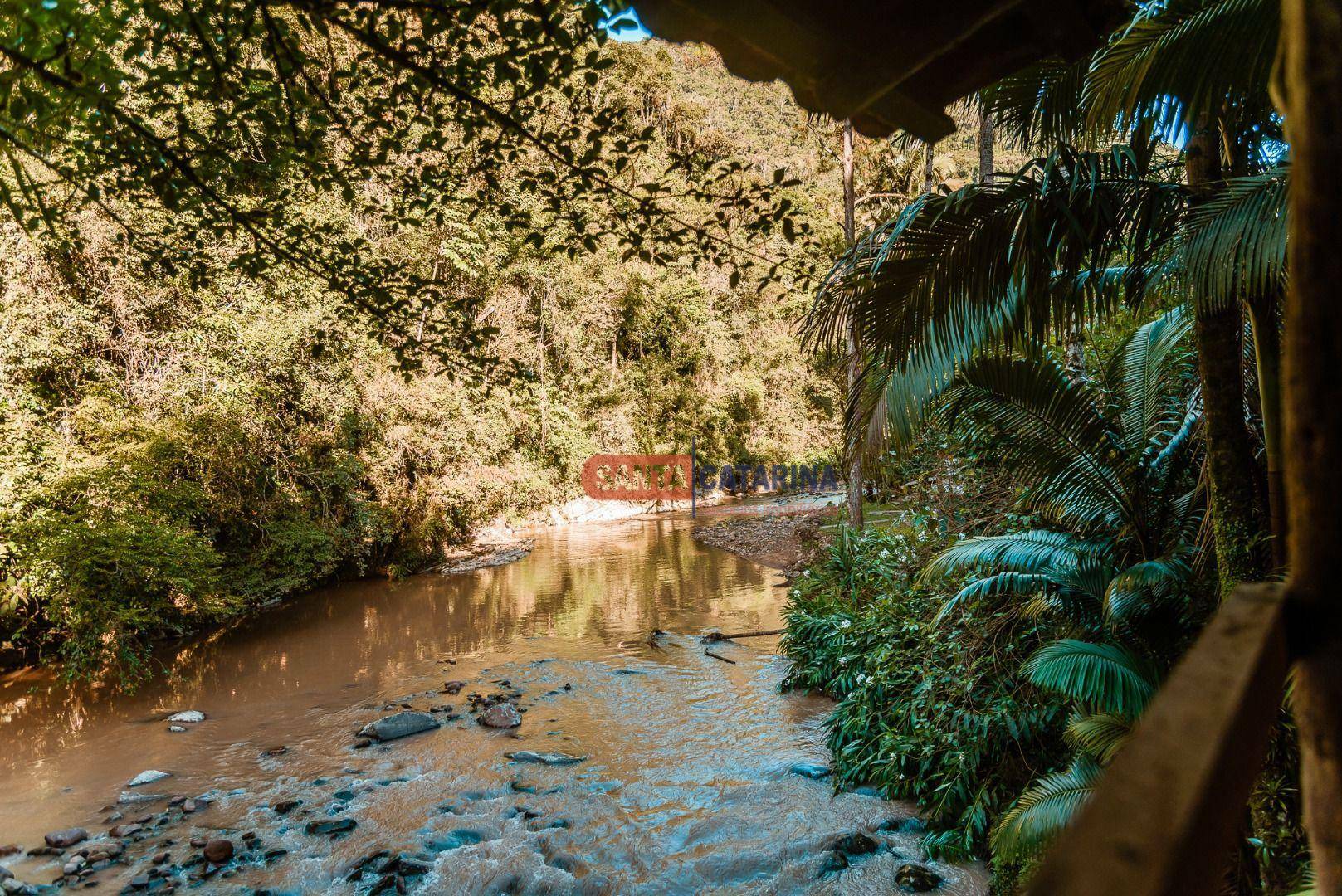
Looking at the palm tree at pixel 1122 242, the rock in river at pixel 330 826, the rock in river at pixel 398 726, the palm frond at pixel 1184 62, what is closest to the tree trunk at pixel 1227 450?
the palm tree at pixel 1122 242

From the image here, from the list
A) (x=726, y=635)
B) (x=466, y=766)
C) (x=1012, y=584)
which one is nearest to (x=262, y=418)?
(x=466, y=766)

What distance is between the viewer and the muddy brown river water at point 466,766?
552cm

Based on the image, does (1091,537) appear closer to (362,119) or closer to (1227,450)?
(1227,450)

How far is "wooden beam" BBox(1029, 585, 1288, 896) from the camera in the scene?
65cm

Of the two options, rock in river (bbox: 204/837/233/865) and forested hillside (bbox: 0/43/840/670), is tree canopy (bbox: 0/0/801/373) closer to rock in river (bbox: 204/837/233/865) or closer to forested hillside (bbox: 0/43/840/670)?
forested hillside (bbox: 0/43/840/670)

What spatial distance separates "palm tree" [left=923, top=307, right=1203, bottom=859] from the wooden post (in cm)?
326

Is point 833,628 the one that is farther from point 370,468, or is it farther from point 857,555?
point 370,468

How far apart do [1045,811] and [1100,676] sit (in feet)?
2.64

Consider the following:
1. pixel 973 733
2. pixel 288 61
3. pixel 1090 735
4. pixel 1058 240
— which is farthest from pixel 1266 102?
pixel 288 61

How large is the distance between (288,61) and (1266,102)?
4611 mm

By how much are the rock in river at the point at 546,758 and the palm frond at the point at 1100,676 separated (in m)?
5.10

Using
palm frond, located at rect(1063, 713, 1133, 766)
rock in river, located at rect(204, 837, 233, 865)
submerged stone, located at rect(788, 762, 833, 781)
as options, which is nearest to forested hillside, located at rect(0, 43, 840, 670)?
palm frond, located at rect(1063, 713, 1133, 766)

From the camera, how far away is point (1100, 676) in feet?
12.7

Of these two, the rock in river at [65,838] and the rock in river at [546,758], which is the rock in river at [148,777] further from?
the rock in river at [546,758]
